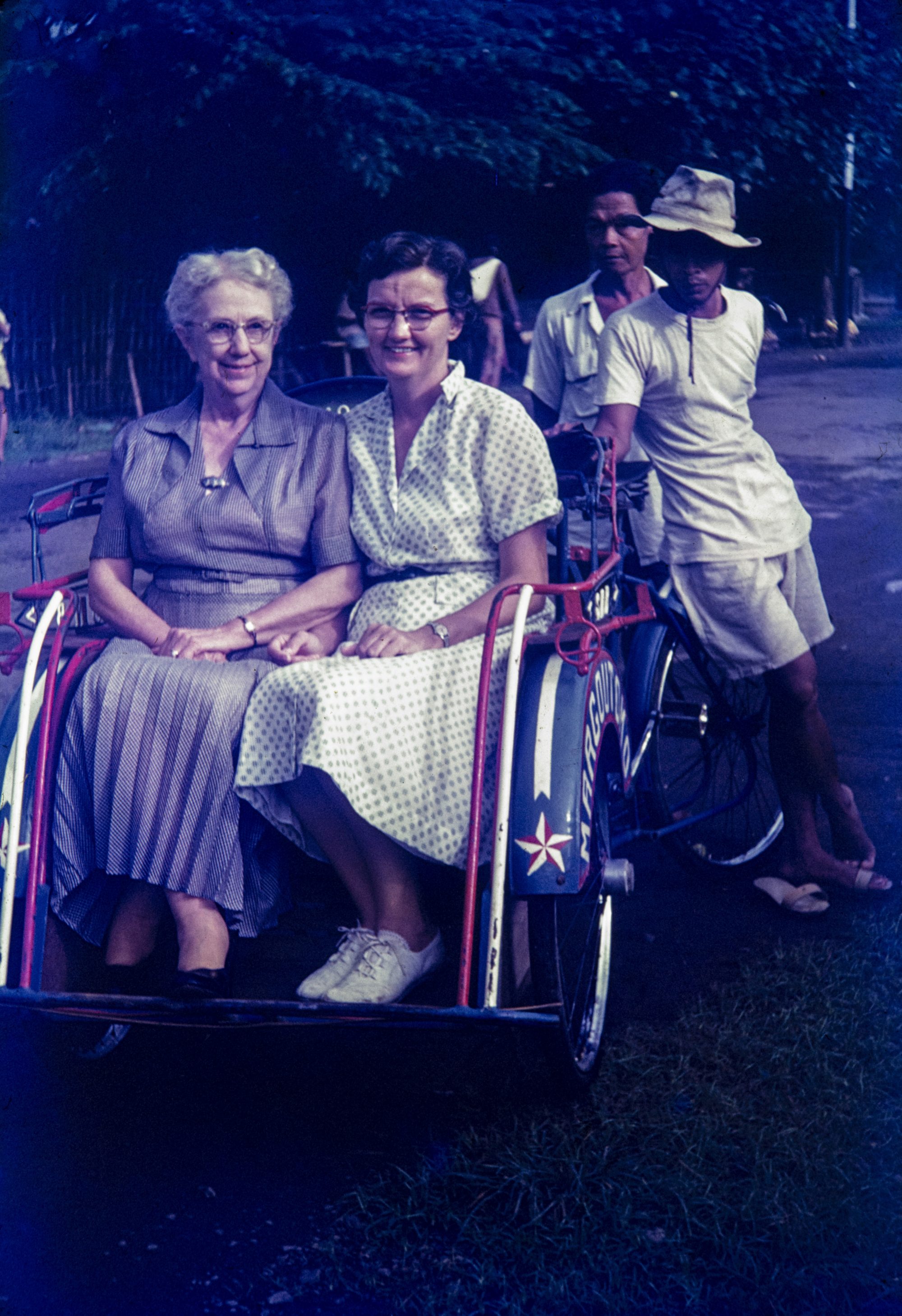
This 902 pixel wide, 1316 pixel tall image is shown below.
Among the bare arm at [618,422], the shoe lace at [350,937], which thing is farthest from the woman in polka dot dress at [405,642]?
the bare arm at [618,422]

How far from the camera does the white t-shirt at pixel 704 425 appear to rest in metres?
3.84

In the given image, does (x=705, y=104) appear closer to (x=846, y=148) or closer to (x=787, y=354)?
(x=846, y=148)

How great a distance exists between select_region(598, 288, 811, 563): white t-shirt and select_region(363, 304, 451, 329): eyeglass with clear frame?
2.72 ft

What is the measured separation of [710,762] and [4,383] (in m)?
4.14

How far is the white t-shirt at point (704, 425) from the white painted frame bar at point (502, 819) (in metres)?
1.46

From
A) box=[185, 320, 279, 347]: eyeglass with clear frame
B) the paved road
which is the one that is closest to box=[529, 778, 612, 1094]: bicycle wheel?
the paved road

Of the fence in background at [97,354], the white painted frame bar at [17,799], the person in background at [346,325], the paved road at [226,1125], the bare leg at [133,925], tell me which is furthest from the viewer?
→ the fence in background at [97,354]

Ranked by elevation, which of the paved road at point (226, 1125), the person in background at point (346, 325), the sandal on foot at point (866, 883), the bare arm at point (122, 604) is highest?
the person in background at point (346, 325)

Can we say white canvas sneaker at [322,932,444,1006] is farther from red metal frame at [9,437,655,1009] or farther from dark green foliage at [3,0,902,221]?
dark green foliage at [3,0,902,221]

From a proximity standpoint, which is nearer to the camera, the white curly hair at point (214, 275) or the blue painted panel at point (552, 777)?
the blue painted panel at point (552, 777)

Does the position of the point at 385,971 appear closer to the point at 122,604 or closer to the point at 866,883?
the point at 122,604

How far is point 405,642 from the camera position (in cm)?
298

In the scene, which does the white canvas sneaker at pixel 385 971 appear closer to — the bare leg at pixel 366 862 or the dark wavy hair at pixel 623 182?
the bare leg at pixel 366 862

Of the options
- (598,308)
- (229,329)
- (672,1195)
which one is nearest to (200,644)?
(229,329)
